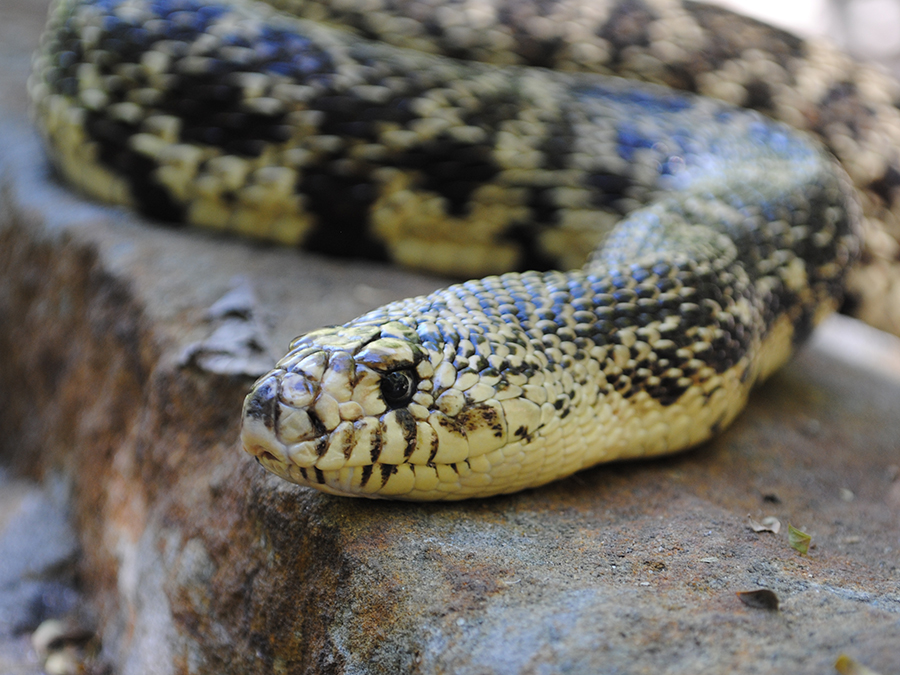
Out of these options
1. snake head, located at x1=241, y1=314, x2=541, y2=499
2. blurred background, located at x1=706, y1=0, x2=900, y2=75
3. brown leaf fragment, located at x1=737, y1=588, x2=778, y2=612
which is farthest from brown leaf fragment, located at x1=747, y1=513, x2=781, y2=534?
blurred background, located at x1=706, y1=0, x2=900, y2=75

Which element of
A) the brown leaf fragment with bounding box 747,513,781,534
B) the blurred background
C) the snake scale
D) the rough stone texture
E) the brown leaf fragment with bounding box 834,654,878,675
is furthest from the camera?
the blurred background

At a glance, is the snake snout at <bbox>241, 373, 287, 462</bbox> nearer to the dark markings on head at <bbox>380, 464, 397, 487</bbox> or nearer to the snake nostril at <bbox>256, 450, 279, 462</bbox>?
the snake nostril at <bbox>256, 450, 279, 462</bbox>

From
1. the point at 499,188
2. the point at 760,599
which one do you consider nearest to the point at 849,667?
the point at 760,599

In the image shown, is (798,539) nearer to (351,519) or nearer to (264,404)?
(351,519)

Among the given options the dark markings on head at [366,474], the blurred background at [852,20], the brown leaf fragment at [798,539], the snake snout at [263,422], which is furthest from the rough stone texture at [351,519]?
the blurred background at [852,20]

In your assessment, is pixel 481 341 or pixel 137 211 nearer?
pixel 481 341

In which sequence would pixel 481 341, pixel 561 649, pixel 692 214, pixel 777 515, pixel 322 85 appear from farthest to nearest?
pixel 322 85 → pixel 692 214 → pixel 777 515 → pixel 481 341 → pixel 561 649

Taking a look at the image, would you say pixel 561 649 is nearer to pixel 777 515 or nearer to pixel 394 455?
pixel 394 455

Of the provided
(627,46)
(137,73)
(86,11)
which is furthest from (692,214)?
(86,11)
